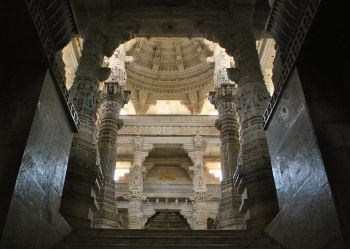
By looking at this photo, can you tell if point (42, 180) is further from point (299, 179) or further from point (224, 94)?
point (224, 94)

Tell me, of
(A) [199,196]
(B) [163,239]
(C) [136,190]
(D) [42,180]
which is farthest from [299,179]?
(C) [136,190]

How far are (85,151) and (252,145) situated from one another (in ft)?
9.94

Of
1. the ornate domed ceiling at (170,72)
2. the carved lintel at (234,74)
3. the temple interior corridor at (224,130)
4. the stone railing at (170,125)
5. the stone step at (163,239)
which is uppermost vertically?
the ornate domed ceiling at (170,72)

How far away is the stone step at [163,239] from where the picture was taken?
3941mm

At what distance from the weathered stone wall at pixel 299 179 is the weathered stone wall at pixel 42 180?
2.35 m

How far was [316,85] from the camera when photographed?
323 cm

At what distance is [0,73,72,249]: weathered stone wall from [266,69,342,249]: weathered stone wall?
235 cm

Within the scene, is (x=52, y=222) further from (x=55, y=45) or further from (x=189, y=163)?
(x=189, y=163)

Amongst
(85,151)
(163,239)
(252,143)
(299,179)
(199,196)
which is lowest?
(163,239)

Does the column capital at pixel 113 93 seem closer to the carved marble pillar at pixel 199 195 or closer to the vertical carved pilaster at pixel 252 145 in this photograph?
the vertical carved pilaster at pixel 252 145

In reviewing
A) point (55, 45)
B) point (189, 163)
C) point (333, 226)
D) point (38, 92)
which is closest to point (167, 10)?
point (55, 45)

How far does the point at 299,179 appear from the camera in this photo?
332 cm

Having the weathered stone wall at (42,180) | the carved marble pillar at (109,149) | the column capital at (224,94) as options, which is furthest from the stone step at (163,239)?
the column capital at (224,94)

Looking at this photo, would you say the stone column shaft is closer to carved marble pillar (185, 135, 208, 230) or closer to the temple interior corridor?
carved marble pillar (185, 135, 208, 230)
